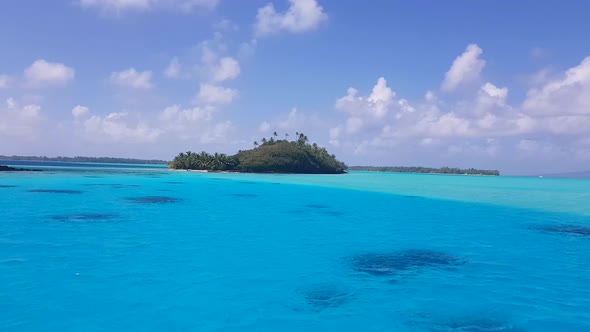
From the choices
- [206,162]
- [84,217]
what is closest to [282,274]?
[84,217]

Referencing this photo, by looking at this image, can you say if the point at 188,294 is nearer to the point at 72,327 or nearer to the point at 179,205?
the point at 72,327

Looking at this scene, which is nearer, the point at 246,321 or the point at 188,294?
the point at 246,321

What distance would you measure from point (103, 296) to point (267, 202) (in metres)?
21.2

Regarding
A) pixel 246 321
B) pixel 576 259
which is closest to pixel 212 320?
pixel 246 321

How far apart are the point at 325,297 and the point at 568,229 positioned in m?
17.3

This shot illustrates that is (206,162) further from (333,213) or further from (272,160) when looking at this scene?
(333,213)

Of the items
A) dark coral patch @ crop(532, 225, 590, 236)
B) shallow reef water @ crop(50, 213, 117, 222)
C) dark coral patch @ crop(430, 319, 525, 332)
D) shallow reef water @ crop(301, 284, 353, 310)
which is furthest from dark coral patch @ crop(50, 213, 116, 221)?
dark coral patch @ crop(532, 225, 590, 236)

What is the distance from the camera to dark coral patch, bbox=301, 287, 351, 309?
877 cm

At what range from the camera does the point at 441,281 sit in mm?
10477

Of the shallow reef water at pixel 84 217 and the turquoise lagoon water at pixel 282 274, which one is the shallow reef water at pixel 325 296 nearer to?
the turquoise lagoon water at pixel 282 274

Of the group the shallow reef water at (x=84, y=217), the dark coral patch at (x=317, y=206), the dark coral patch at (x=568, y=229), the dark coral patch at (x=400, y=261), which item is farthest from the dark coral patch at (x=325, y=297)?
the dark coral patch at (x=317, y=206)

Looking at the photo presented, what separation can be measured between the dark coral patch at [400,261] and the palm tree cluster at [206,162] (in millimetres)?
86274

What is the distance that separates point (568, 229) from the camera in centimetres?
2014

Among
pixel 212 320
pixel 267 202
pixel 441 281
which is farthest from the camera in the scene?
pixel 267 202
